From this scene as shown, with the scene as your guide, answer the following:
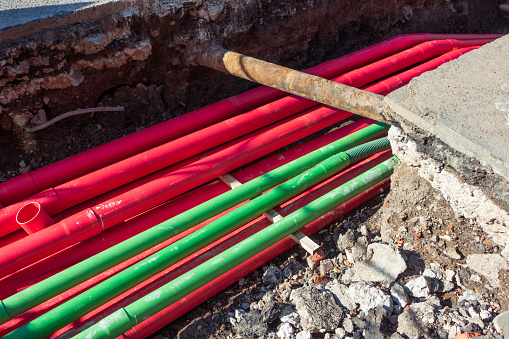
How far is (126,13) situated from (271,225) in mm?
2347

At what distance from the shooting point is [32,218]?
2768 mm

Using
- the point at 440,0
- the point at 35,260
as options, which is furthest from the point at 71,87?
the point at 440,0

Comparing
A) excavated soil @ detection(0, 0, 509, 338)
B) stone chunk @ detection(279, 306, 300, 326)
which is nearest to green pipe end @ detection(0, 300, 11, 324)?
excavated soil @ detection(0, 0, 509, 338)

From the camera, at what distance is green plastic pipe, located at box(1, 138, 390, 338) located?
2.33m

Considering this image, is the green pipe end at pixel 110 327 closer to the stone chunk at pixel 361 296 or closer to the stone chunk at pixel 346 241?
the stone chunk at pixel 361 296

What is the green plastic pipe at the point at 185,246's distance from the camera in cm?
233

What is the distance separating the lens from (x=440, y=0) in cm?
579

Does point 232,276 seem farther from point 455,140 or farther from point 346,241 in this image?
point 455,140

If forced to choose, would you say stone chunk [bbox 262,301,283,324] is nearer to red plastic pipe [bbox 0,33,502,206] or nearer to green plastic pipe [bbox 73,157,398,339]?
green plastic pipe [bbox 73,157,398,339]

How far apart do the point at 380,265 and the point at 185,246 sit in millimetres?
1371

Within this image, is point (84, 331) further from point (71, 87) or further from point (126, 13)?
point (126, 13)

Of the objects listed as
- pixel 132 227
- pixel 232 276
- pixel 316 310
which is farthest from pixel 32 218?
pixel 316 310

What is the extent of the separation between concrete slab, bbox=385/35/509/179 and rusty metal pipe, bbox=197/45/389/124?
0.21 metres

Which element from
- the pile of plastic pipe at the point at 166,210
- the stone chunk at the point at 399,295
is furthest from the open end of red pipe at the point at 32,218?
the stone chunk at the point at 399,295
